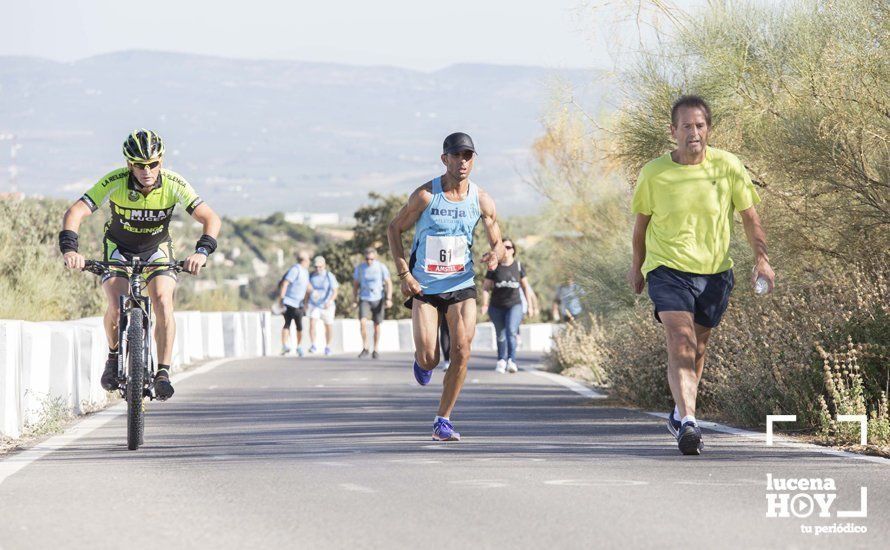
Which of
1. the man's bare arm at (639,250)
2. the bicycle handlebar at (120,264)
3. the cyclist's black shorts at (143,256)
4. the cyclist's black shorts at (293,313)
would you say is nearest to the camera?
the man's bare arm at (639,250)

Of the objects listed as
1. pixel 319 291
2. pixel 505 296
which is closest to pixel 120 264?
pixel 505 296

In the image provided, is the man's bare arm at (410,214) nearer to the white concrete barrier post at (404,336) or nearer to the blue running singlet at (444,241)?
the blue running singlet at (444,241)

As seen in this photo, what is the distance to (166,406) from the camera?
630 inches

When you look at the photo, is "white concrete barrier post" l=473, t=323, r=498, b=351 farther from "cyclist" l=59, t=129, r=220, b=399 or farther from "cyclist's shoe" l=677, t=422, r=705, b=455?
"cyclist's shoe" l=677, t=422, r=705, b=455

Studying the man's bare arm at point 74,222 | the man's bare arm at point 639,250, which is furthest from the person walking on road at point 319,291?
the man's bare arm at point 639,250

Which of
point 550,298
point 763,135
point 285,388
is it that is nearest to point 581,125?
point 285,388

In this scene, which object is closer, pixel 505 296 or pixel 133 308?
pixel 133 308

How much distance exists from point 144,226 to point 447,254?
2153 mm

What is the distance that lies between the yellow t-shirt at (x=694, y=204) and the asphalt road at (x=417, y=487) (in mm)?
1227

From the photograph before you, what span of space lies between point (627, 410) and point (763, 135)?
105 inches

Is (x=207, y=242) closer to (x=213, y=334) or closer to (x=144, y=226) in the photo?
(x=144, y=226)

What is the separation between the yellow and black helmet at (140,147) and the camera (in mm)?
11547

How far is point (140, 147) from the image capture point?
1157cm

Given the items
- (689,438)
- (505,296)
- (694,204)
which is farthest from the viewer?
(505,296)
